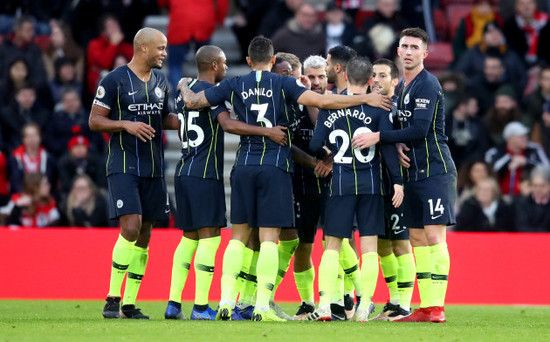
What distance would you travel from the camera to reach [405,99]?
32.1ft

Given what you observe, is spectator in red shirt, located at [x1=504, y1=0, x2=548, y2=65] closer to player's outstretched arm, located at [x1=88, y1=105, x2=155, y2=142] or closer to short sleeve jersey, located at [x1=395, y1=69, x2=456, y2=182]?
short sleeve jersey, located at [x1=395, y1=69, x2=456, y2=182]

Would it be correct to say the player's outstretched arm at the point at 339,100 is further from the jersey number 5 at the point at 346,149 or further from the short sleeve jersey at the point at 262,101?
the jersey number 5 at the point at 346,149

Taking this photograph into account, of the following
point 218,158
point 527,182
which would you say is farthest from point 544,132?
point 218,158

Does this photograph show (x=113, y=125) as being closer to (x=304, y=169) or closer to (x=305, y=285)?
(x=304, y=169)

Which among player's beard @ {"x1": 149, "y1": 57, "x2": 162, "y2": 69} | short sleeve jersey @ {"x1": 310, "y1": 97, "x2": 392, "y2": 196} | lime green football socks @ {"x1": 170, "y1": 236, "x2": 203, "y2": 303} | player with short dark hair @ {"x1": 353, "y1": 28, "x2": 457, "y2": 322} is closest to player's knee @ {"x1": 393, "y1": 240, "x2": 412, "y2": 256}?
player with short dark hair @ {"x1": 353, "y1": 28, "x2": 457, "y2": 322}

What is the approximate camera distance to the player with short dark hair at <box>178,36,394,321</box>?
9.50 m

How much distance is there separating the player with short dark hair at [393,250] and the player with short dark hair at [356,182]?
54 centimetres

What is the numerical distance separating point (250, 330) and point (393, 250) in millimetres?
2372

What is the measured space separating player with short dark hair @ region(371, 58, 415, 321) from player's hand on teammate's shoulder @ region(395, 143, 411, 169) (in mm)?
337

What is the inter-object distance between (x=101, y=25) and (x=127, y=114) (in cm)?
766

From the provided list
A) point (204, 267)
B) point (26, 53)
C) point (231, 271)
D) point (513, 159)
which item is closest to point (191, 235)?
point (204, 267)

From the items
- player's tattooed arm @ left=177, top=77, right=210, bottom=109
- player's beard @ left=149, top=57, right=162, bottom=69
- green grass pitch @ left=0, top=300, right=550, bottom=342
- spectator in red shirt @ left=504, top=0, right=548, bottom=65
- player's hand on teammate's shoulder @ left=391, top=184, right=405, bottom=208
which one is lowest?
green grass pitch @ left=0, top=300, right=550, bottom=342

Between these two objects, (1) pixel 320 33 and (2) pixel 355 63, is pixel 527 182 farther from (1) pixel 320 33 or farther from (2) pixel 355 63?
(2) pixel 355 63

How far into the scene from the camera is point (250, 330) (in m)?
8.52
